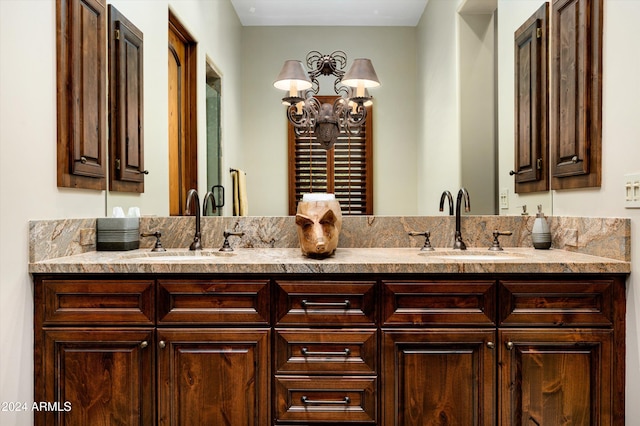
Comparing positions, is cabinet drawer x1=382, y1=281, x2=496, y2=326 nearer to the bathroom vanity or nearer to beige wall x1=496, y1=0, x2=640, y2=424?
the bathroom vanity

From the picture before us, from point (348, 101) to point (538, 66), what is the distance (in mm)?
907

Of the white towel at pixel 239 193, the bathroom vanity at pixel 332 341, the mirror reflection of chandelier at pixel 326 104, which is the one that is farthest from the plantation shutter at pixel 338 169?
the bathroom vanity at pixel 332 341

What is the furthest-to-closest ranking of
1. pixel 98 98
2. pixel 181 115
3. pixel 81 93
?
pixel 181 115 → pixel 98 98 → pixel 81 93

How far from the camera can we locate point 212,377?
1515mm

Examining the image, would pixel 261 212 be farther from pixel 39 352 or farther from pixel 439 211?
pixel 39 352

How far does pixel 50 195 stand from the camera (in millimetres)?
1607

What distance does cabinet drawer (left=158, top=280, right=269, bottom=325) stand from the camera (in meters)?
1.52

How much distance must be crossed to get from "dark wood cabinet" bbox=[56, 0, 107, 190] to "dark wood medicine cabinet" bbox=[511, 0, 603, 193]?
6.23ft

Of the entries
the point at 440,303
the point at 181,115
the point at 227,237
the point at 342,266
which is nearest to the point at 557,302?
the point at 440,303

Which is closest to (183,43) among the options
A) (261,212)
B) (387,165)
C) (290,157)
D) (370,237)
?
(290,157)

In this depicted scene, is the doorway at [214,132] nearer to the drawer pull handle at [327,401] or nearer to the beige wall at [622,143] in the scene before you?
the drawer pull handle at [327,401]

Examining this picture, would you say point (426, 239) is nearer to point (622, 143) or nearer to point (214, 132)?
point (622, 143)

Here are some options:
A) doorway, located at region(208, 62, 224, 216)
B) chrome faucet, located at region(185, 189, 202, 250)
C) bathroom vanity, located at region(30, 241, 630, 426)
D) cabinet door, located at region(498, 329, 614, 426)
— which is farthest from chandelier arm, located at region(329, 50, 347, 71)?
cabinet door, located at region(498, 329, 614, 426)

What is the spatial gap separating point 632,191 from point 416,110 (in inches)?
36.6
